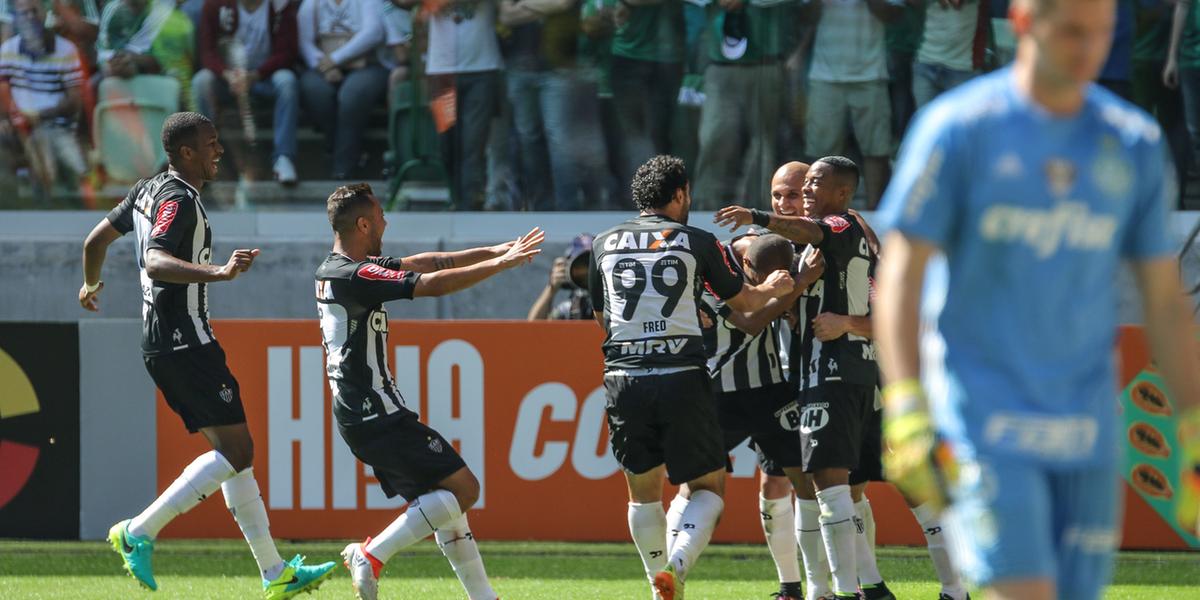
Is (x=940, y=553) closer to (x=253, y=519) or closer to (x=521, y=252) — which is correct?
(x=521, y=252)

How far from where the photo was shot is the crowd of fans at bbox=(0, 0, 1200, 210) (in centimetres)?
1247

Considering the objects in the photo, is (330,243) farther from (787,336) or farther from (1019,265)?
(1019,265)

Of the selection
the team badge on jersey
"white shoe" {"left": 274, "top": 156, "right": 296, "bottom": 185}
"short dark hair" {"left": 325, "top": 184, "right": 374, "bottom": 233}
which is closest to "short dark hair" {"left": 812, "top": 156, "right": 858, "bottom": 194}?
"short dark hair" {"left": 325, "top": 184, "right": 374, "bottom": 233}

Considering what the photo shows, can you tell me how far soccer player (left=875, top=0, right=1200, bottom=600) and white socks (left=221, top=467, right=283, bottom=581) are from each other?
448cm

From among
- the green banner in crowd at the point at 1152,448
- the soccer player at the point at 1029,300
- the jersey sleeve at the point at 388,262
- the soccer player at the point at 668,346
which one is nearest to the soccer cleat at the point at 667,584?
the soccer player at the point at 668,346

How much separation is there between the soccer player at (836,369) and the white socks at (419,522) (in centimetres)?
160

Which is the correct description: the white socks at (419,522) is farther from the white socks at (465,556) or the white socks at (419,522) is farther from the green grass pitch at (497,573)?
the green grass pitch at (497,573)

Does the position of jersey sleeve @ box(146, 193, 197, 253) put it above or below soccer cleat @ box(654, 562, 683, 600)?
above

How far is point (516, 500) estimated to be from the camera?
32.2 feet

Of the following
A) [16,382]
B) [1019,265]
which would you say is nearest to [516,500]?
[16,382]

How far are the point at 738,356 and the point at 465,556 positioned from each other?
1.81 m

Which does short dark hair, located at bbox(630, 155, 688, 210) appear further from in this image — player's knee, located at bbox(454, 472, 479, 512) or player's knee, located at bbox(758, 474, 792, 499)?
player's knee, located at bbox(758, 474, 792, 499)

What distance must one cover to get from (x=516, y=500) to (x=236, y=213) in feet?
15.9

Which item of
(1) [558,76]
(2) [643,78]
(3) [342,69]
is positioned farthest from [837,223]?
(3) [342,69]
